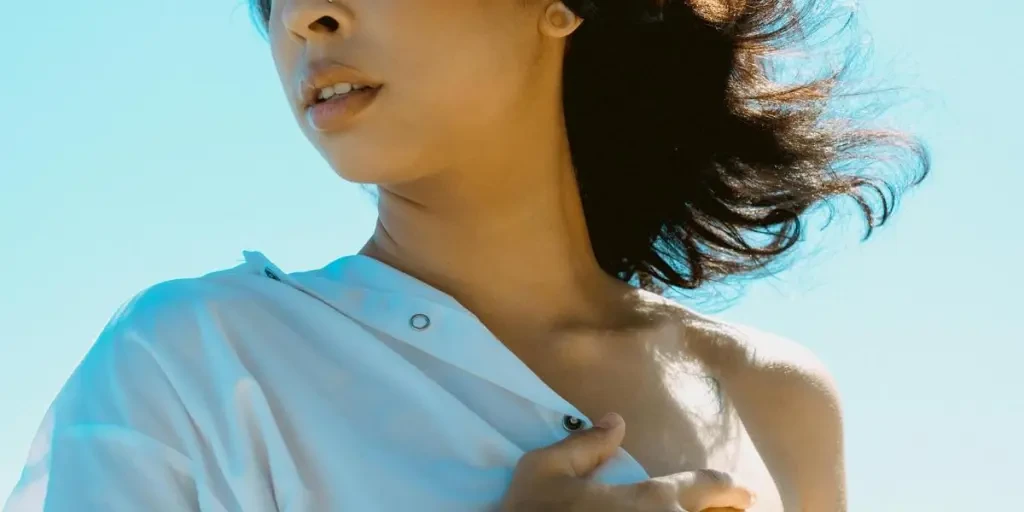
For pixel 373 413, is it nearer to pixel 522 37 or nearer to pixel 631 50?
pixel 522 37

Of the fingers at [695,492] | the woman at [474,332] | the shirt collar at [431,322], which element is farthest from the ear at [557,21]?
the fingers at [695,492]

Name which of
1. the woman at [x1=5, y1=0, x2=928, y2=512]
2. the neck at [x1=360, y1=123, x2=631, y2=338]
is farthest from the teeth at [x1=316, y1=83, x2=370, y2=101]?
the neck at [x1=360, y1=123, x2=631, y2=338]

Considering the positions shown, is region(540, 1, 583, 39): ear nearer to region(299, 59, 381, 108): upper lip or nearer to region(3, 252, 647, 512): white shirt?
region(299, 59, 381, 108): upper lip

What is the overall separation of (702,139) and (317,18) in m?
0.97

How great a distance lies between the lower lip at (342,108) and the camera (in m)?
2.06

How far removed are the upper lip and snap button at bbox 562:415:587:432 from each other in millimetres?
532

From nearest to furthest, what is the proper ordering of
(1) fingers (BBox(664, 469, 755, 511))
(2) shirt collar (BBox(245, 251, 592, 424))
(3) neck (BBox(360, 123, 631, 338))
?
1. (1) fingers (BBox(664, 469, 755, 511))
2. (2) shirt collar (BBox(245, 251, 592, 424))
3. (3) neck (BBox(360, 123, 631, 338))

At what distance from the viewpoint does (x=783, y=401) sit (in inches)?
94.0

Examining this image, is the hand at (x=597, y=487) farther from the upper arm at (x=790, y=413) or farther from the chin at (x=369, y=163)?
the chin at (x=369, y=163)

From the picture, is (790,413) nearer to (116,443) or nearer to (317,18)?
(317,18)

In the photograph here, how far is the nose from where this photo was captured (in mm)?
2074

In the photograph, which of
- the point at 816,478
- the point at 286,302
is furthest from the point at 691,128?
the point at 286,302

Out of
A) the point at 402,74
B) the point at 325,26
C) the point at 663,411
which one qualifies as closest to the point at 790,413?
the point at 663,411

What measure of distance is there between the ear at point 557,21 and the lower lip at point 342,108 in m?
0.37
